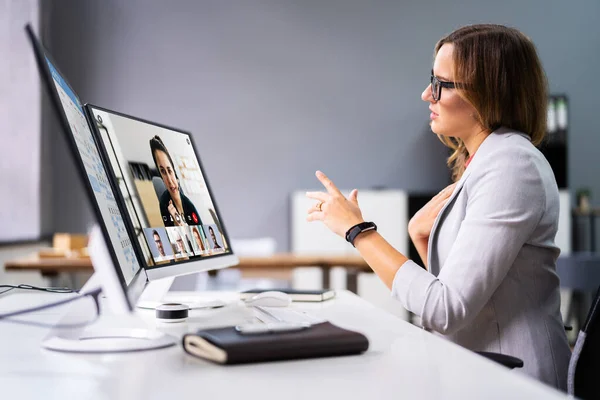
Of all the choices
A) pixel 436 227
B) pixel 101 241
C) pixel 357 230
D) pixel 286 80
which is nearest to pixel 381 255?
pixel 357 230

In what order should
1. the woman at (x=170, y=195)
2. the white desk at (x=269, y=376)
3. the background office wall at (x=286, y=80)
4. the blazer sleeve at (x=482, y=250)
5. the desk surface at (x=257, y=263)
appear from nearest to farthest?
the white desk at (x=269, y=376) → the blazer sleeve at (x=482, y=250) → the woman at (x=170, y=195) → the desk surface at (x=257, y=263) → the background office wall at (x=286, y=80)

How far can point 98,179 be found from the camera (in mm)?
1083

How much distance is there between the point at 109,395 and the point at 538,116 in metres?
1.24

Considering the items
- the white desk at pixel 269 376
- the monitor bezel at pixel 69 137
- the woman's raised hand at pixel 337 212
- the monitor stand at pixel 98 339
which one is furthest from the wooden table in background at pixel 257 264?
the monitor bezel at pixel 69 137

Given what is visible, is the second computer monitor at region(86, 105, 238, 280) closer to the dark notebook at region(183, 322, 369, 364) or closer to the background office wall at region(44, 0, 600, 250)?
the dark notebook at region(183, 322, 369, 364)

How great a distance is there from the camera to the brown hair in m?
1.55

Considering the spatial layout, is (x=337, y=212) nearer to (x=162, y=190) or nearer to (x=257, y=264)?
(x=162, y=190)

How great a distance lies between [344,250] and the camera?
538 cm

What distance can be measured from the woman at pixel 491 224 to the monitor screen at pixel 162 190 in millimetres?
293

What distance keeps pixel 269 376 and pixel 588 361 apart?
727 millimetres

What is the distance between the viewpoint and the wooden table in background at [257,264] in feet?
11.3

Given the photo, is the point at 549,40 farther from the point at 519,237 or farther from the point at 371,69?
the point at 519,237

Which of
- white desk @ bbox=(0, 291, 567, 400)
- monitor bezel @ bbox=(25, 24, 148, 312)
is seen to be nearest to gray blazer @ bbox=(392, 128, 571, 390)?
white desk @ bbox=(0, 291, 567, 400)

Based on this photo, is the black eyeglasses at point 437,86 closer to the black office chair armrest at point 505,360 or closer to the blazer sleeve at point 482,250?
the blazer sleeve at point 482,250
